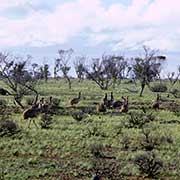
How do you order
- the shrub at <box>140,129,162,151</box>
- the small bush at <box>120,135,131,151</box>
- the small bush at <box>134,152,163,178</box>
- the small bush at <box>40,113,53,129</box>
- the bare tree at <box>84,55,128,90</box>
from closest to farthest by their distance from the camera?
the small bush at <box>134,152,163,178</box> → the shrub at <box>140,129,162,151</box> → the small bush at <box>120,135,131,151</box> → the small bush at <box>40,113,53,129</box> → the bare tree at <box>84,55,128,90</box>

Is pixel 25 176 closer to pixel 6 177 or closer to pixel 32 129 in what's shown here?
pixel 6 177

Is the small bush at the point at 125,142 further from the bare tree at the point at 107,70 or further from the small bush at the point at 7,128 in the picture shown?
the bare tree at the point at 107,70

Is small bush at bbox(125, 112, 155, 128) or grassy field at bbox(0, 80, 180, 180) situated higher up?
small bush at bbox(125, 112, 155, 128)

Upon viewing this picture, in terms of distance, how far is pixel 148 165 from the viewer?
59.0 ft

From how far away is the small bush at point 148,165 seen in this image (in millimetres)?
17756

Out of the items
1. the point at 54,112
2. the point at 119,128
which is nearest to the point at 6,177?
the point at 119,128

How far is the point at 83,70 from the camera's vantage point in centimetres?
10331

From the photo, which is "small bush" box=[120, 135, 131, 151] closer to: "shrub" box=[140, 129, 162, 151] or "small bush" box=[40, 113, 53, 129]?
"shrub" box=[140, 129, 162, 151]

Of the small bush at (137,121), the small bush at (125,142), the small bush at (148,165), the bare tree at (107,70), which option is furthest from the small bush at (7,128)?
the bare tree at (107,70)

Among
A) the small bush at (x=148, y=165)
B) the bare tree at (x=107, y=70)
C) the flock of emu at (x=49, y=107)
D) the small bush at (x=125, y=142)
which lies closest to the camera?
the small bush at (x=148, y=165)

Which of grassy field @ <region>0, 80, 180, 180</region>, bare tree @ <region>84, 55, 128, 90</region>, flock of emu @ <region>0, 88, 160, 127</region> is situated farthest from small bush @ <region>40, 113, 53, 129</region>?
bare tree @ <region>84, 55, 128, 90</region>

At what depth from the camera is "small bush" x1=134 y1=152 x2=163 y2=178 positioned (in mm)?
17756

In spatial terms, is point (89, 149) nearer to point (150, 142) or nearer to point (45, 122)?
point (150, 142)

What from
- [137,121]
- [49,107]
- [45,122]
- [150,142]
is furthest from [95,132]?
[49,107]
